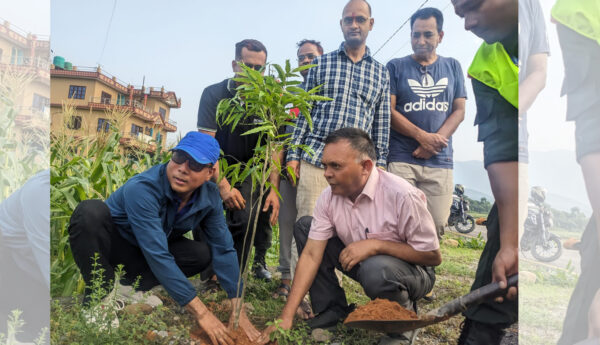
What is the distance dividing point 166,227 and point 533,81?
6.50 feet

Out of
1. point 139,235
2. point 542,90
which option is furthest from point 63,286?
point 542,90

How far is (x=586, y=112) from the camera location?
5.10ft

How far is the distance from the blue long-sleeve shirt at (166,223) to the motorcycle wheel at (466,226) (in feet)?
5.47

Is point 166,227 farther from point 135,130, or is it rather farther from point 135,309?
point 135,130

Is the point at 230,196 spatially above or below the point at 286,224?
above

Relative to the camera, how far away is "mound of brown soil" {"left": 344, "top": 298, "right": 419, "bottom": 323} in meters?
1.91

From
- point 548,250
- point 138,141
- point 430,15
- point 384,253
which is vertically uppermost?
point 430,15

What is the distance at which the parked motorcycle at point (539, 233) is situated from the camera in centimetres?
184

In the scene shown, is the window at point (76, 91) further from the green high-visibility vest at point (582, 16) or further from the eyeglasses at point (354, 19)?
the green high-visibility vest at point (582, 16)

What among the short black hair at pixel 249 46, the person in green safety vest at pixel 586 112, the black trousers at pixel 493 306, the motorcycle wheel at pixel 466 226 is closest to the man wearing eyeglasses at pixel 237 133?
the short black hair at pixel 249 46

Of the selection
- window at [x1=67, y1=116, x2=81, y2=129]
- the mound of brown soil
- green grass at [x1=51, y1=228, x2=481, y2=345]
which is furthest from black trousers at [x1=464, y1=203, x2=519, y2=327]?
window at [x1=67, y1=116, x2=81, y2=129]

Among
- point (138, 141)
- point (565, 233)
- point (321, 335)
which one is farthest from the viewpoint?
point (138, 141)

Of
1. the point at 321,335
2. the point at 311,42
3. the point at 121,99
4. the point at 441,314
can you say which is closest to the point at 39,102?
the point at 121,99

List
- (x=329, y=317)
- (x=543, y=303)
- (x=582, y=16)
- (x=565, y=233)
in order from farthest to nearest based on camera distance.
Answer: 1. (x=329, y=317)
2. (x=543, y=303)
3. (x=565, y=233)
4. (x=582, y=16)
